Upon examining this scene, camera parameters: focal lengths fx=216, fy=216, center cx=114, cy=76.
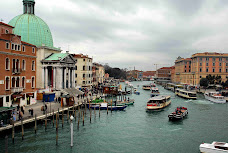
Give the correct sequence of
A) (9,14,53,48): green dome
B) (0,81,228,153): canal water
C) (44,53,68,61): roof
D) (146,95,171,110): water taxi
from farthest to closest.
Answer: (44,53,68,61): roof → (9,14,53,48): green dome → (146,95,171,110): water taxi → (0,81,228,153): canal water

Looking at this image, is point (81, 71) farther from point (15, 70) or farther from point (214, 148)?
point (214, 148)

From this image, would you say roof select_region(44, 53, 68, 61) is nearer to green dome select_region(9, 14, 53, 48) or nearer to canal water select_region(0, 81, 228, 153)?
green dome select_region(9, 14, 53, 48)

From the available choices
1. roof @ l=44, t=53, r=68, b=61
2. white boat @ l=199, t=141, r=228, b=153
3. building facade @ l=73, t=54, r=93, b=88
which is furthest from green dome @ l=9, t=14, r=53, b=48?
white boat @ l=199, t=141, r=228, b=153

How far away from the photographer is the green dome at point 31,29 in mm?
49594

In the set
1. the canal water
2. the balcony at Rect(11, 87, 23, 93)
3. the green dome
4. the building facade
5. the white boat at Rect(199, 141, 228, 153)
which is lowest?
the canal water

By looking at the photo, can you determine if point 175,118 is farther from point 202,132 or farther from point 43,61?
point 43,61

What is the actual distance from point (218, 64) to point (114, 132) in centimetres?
6954

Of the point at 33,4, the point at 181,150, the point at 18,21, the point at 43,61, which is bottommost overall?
the point at 181,150

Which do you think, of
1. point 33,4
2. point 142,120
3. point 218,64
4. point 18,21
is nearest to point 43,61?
point 18,21

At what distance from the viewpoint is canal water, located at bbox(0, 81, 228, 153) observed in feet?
67.9

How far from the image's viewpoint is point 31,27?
5044 centimetres

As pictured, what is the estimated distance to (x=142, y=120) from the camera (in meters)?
33.2

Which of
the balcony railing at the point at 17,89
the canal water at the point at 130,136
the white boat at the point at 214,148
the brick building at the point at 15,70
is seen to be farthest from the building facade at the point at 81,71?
the white boat at the point at 214,148

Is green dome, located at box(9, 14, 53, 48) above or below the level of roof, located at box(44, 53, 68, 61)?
above
